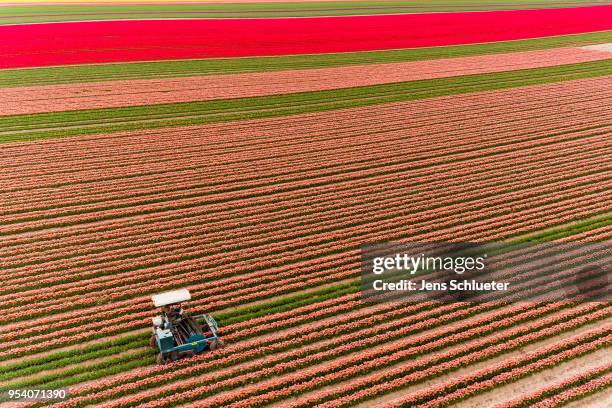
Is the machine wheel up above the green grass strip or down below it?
below

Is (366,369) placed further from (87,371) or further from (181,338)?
(87,371)

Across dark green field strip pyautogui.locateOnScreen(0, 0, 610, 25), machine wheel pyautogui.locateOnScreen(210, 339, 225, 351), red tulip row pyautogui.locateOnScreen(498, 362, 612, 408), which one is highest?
dark green field strip pyautogui.locateOnScreen(0, 0, 610, 25)

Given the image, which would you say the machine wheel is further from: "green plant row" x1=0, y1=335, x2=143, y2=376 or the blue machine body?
"green plant row" x1=0, y1=335, x2=143, y2=376

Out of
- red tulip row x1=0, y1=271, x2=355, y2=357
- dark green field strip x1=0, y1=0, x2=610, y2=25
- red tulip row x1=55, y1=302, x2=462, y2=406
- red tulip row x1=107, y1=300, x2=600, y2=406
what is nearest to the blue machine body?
red tulip row x1=55, y1=302, x2=462, y2=406

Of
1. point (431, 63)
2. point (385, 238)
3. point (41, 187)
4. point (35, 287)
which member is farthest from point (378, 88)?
point (35, 287)

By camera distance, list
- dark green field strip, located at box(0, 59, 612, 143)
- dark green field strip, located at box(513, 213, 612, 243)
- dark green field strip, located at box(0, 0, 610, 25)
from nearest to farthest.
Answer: dark green field strip, located at box(513, 213, 612, 243)
dark green field strip, located at box(0, 59, 612, 143)
dark green field strip, located at box(0, 0, 610, 25)

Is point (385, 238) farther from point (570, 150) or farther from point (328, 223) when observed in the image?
point (570, 150)

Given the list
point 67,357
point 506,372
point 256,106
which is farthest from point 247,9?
point 506,372
